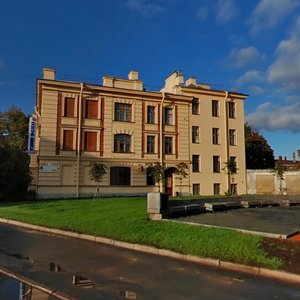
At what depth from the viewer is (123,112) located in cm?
3706

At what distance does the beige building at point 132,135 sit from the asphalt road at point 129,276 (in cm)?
2282

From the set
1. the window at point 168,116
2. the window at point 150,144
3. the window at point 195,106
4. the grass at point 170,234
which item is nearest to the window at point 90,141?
the window at point 150,144

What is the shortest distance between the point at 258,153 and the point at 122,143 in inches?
1011

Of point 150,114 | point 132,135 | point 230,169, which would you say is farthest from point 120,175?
point 230,169

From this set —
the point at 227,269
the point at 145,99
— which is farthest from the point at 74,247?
the point at 145,99

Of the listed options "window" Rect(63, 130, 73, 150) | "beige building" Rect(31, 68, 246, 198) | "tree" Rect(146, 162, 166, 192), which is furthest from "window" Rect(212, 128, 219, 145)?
"window" Rect(63, 130, 73, 150)

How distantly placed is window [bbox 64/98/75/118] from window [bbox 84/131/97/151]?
2.17m

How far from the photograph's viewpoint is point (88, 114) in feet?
116

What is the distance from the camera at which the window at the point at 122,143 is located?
3625cm

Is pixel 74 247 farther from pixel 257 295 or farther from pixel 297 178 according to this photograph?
pixel 297 178

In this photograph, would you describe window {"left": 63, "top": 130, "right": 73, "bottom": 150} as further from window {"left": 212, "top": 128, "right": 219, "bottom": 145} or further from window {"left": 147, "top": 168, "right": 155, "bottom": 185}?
window {"left": 212, "top": 128, "right": 219, "bottom": 145}

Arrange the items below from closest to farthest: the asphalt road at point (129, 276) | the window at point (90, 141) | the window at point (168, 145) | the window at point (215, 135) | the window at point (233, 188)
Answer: the asphalt road at point (129, 276)
the window at point (90, 141)
the window at point (168, 145)
the window at point (233, 188)
the window at point (215, 135)

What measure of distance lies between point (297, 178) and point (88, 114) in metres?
22.0

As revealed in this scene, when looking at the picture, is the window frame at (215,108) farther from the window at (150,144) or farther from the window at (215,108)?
the window at (150,144)
